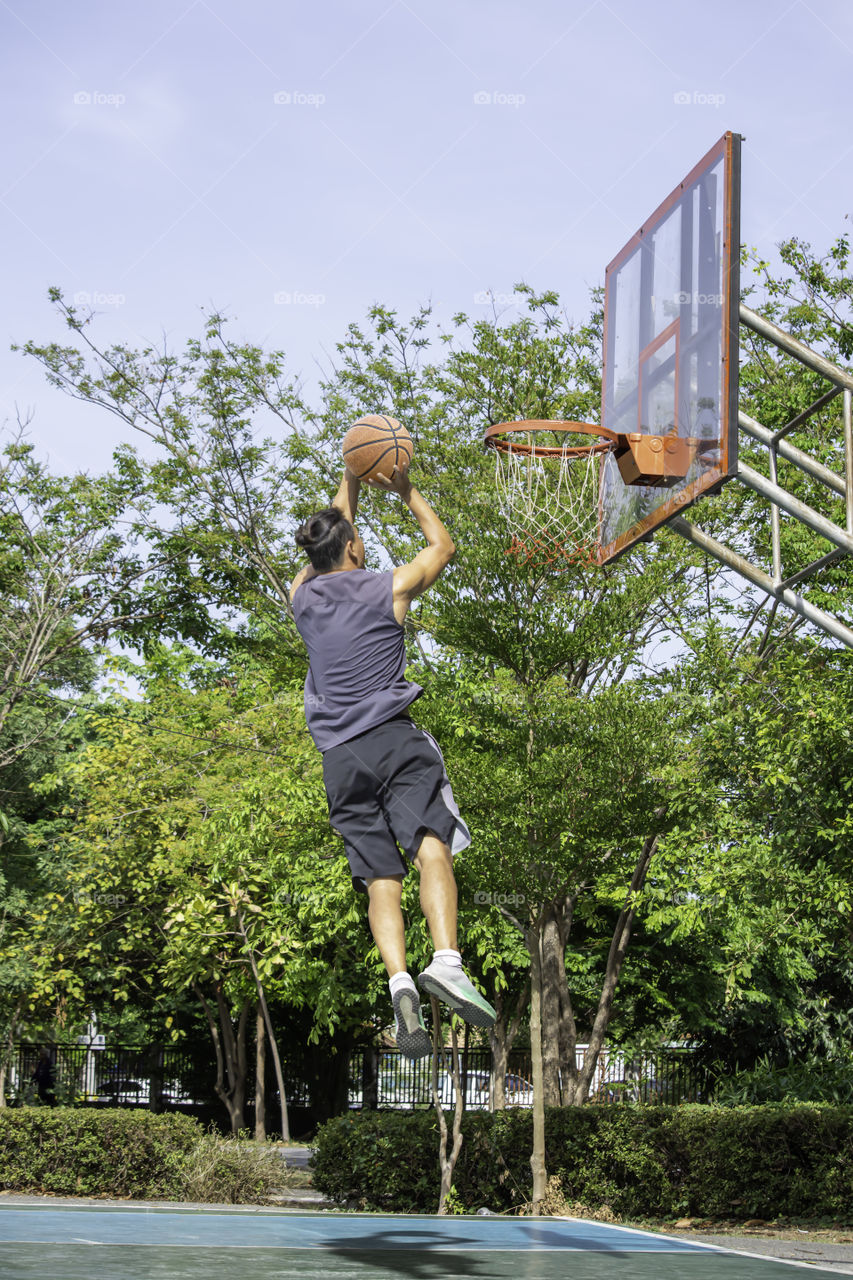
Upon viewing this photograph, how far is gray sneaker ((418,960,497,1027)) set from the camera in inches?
173

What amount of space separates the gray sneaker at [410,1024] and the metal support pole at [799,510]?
12.2 feet

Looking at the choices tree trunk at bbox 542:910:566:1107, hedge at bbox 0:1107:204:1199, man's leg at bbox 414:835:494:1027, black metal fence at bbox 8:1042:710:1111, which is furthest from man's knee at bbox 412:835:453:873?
black metal fence at bbox 8:1042:710:1111

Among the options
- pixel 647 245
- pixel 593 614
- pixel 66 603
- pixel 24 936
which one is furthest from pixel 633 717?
pixel 66 603

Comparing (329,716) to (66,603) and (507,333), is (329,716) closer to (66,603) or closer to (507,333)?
(507,333)

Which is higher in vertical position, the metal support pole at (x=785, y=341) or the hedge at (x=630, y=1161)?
the metal support pole at (x=785, y=341)

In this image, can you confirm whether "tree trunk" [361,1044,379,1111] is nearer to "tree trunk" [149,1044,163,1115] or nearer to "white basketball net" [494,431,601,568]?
"tree trunk" [149,1044,163,1115]

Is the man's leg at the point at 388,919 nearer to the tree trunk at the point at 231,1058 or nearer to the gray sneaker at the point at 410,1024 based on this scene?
the gray sneaker at the point at 410,1024

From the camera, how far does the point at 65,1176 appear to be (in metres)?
13.3

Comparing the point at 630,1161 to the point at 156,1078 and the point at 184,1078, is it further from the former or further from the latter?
the point at 184,1078

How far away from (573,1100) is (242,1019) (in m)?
8.24

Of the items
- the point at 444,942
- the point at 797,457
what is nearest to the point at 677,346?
the point at 797,457

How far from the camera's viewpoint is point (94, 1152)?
13359 millimetres

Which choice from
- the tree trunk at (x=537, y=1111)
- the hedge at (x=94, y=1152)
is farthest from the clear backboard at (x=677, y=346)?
the hedge at (x=94, y=1152)

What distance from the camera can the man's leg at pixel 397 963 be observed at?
4.44 meters
